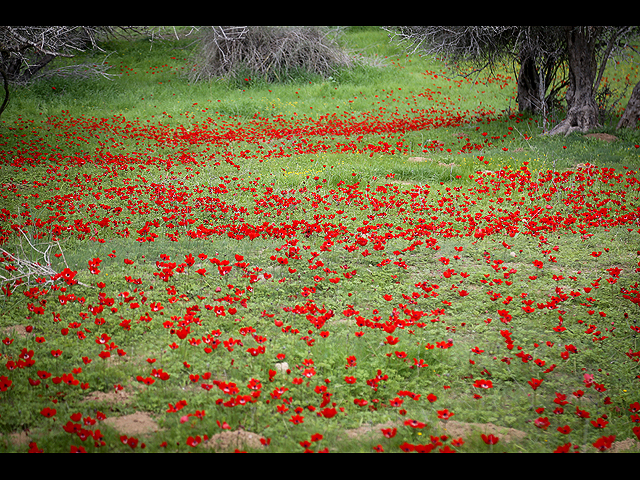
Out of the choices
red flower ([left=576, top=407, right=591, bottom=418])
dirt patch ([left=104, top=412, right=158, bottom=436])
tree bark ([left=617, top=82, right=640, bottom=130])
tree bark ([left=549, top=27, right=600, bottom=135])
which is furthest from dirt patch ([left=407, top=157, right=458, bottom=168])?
dirt patch ([left=104, top=412, right=158, bottom=436])

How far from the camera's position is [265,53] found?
20375 mm

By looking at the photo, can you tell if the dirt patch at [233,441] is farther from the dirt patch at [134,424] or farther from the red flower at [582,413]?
the red flower at [582,413]

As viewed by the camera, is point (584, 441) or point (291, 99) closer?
point (584, 441)

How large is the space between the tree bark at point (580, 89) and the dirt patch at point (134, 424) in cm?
1290

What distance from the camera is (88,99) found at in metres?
17.5

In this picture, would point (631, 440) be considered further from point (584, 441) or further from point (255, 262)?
point (255, 262)

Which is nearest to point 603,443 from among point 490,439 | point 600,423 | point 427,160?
point 600,423

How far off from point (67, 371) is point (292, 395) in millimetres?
1705

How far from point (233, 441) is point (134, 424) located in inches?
27.0

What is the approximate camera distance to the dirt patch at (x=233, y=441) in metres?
2.90

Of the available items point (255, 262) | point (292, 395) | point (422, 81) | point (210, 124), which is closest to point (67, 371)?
point (292, 395)

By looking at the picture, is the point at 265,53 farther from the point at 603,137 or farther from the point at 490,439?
the point at 490,439

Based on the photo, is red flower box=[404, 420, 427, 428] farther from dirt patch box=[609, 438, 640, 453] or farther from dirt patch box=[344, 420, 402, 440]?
dirt patch box=[609, 438, 640, 453]
